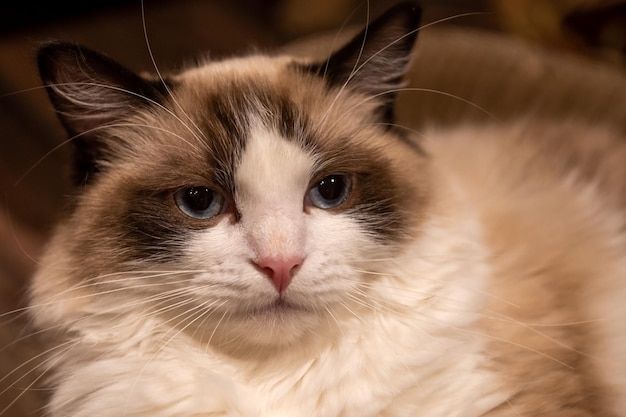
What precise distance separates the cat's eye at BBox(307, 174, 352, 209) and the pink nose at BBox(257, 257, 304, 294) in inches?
5.7

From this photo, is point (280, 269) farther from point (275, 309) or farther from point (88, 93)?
point (88, 93)

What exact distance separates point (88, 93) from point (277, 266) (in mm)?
471

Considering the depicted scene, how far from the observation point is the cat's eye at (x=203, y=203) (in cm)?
103

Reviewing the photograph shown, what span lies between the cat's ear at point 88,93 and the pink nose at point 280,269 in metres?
0.38

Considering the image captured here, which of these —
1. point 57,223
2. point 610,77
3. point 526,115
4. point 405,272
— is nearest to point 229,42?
point 526,115

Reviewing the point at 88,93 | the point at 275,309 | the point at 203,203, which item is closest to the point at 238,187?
the point at 203,203

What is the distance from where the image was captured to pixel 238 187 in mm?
1007

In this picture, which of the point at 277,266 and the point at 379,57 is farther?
the point at 379,57

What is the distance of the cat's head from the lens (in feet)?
3.22

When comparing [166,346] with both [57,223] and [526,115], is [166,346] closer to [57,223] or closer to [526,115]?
[57,223]

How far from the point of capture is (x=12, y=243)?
1.80 meters

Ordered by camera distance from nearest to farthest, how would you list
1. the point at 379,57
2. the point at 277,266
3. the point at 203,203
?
the point at 277,266
the point at 203,203
the point at 379,57

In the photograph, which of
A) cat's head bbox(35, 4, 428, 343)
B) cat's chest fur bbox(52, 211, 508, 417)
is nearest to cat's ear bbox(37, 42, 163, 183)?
cat's head bbox(35, 4, 428, 343)

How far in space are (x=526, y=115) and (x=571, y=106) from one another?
145mm
